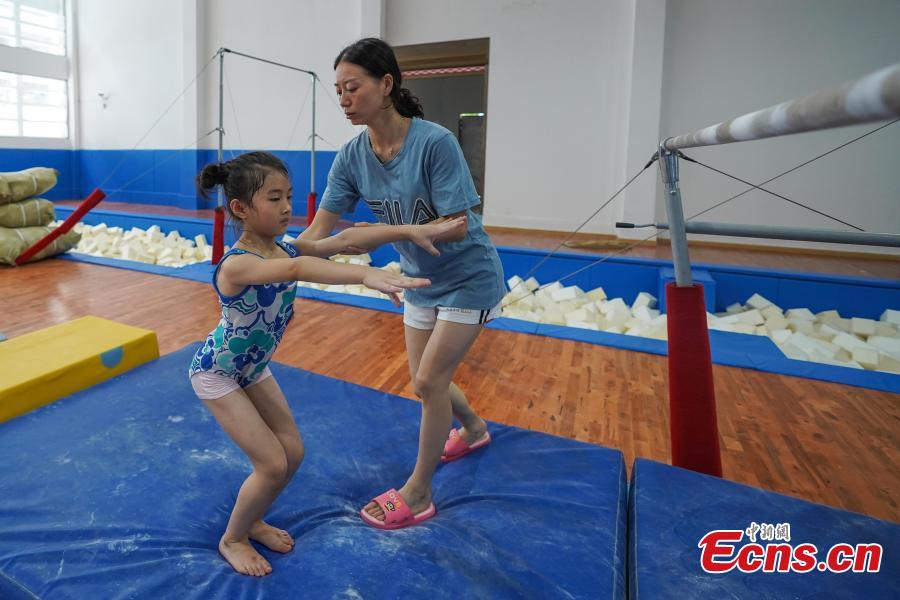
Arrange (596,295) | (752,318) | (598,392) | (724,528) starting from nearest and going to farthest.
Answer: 1. (724,528)
2. (598,392)
3. (752,318)
4. (596,295)

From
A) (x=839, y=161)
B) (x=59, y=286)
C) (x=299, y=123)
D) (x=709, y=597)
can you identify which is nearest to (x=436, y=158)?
(x=709, y=597)

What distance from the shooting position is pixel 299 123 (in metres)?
8.08

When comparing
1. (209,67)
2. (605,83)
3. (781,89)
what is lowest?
(781,89)

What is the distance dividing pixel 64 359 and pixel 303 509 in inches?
52.6

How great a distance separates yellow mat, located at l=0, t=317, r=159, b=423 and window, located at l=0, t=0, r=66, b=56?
9.77 meters

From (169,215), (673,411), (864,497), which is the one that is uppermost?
(169,215)

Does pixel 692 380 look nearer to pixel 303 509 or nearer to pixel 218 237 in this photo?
pixel 303 509

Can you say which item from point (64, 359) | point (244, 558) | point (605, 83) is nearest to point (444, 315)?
point (244, 558)

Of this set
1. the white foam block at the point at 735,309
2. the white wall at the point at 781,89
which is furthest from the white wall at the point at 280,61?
the white foam block at the point at 735,309

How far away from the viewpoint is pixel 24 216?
18.0ft

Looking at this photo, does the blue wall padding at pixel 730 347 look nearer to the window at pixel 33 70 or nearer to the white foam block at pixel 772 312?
the white foam block at pixel 772 312

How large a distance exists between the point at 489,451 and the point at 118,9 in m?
10.8

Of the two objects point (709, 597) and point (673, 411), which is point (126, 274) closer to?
point (673, 411)

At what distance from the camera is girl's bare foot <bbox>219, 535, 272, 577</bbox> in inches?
53.0
